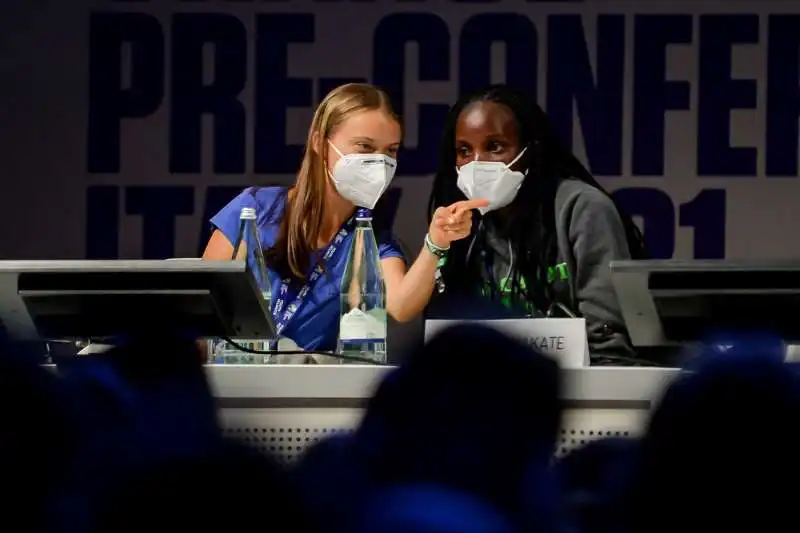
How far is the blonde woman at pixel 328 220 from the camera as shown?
2568mm

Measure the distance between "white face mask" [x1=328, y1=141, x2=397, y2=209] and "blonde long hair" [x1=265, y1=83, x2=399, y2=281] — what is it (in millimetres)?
43

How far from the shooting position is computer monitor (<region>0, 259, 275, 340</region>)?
4.91 ft

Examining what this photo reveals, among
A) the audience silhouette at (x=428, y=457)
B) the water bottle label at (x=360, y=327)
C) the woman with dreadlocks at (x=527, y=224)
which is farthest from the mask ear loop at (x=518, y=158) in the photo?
the audience silhouette at (x=428, y=457)

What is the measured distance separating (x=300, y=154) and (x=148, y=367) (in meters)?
3.50

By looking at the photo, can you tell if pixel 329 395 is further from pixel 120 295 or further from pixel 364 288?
pixel 364 288

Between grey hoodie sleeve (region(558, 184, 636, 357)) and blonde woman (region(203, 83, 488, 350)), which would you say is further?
grey hoodie sleeve (region(558, 184, 636, 357))

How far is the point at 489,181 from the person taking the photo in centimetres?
299

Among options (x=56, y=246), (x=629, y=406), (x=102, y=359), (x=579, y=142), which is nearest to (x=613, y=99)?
(x=579, y=142)

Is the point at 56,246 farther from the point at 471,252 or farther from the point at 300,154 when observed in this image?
the point at 471,252

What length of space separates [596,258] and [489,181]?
0.36 meters

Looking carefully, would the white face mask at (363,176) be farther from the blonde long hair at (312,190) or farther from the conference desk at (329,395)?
the conference desk at (329,395)

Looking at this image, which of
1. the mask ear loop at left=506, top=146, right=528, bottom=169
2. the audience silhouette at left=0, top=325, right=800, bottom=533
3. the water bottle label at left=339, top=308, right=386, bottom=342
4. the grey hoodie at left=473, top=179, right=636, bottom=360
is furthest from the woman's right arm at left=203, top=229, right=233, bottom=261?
the audience silhouette at left=0, top=325, right=800, bottom=533

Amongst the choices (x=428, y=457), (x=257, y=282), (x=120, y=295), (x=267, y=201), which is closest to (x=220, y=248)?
(x=267, y=201)

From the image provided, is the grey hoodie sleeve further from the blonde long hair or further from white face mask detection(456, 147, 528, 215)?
the blonde long hair
